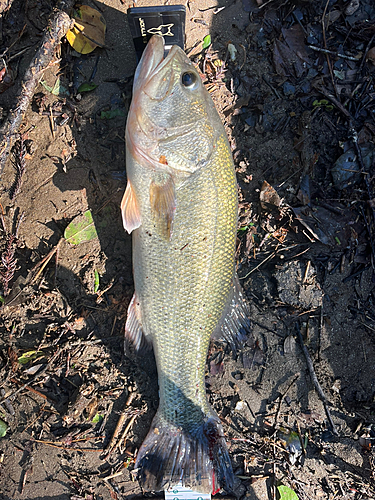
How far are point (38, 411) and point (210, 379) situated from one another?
153 centimetres

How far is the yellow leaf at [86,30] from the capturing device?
320cm

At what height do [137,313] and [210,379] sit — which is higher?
[137,313]

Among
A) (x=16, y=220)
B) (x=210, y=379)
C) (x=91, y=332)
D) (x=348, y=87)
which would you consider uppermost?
(x=16, y=220)

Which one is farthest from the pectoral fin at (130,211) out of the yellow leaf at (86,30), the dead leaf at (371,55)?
the dead leaf at (371,55)

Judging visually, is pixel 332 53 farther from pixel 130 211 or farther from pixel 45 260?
pixel 45 260

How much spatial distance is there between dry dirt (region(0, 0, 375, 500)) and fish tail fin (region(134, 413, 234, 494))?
24 cm

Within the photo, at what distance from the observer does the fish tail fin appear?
9.66ft

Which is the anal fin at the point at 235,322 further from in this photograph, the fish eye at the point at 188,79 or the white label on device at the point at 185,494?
the fish eye at the point at 188,79

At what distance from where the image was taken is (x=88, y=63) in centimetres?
329

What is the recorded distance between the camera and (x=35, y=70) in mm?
2961

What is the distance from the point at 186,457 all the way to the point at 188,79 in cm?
299

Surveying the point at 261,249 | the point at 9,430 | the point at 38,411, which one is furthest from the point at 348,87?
the point at 9,430

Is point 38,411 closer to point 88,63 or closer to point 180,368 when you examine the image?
point 180,368

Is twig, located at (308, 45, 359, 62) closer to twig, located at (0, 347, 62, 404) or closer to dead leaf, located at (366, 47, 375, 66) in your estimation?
dead leaf, located at (366, 47, 375, 66)
